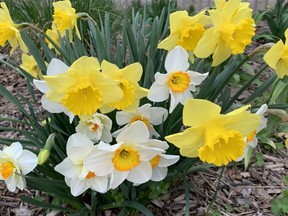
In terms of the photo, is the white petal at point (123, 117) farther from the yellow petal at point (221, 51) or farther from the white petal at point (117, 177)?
the yellow petal at point (221, 51)

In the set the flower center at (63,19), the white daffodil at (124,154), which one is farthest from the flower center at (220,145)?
the flower center at (63,19)

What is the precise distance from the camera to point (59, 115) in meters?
2.00

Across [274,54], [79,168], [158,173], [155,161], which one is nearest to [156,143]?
[155,161]

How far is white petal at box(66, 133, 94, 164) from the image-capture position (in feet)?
5.29

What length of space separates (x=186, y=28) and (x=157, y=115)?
35cm

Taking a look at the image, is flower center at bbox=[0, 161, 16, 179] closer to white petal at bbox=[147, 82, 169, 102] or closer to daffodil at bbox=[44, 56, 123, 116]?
daffodil at bbox=[44, 56, 123, 116]

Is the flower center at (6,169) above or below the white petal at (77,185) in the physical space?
above

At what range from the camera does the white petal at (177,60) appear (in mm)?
1637

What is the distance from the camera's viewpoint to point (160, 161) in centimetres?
172

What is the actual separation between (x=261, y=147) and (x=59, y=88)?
5.26ft

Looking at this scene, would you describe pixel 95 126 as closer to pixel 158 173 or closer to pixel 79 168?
pixel 79 168

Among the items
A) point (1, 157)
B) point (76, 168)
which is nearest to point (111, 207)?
point (76, 168)

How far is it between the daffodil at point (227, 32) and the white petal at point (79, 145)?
1.68 ft

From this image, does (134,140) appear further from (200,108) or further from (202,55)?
(202,55)
